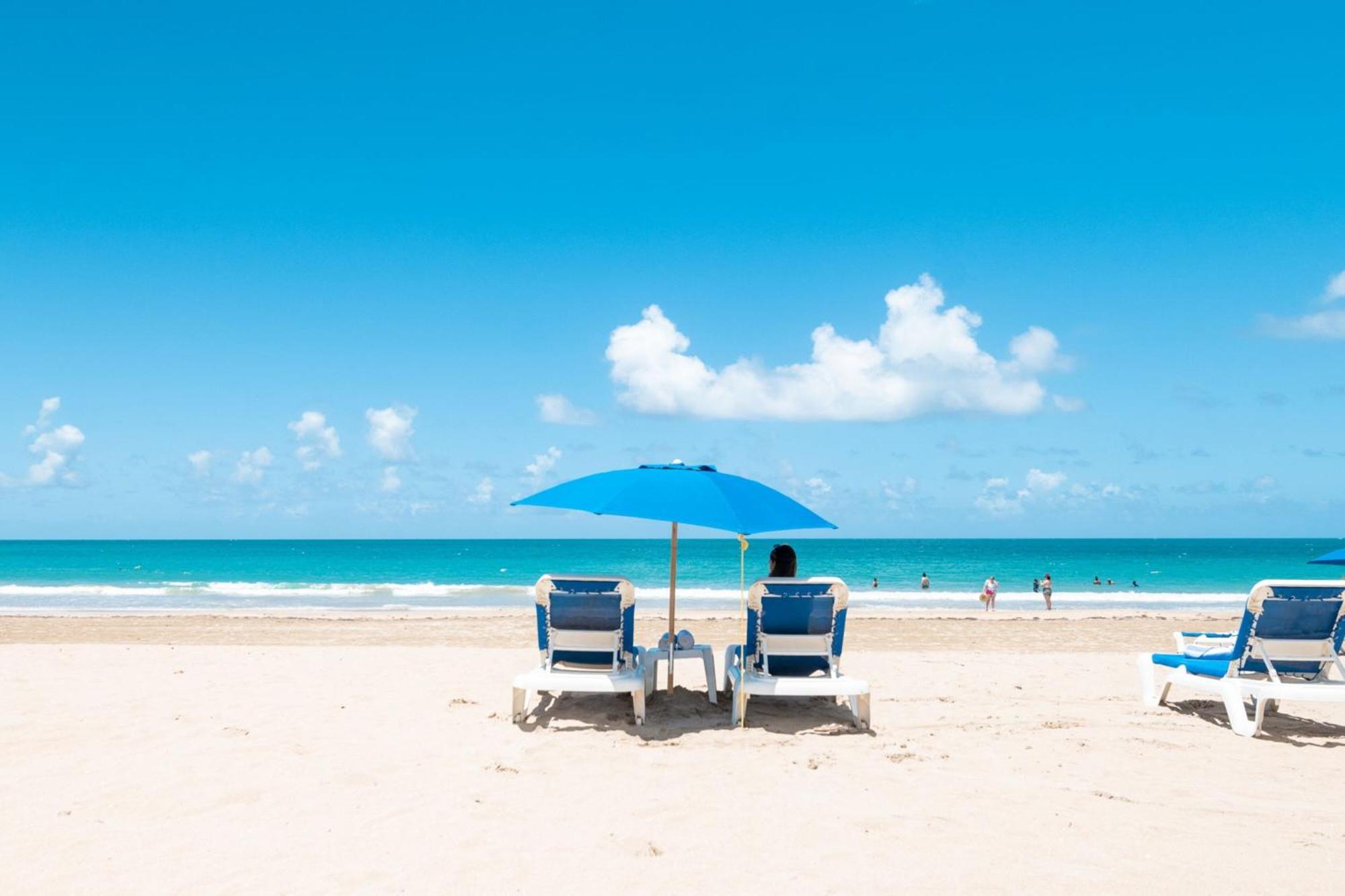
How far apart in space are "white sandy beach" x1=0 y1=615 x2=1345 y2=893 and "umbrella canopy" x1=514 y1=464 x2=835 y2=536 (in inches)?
60.8

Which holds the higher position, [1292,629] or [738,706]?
[1292,629]

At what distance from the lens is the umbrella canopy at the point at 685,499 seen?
5.87 m

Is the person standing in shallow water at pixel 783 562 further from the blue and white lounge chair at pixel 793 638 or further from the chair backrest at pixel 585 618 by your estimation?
the chair backrest at pixel 585 618

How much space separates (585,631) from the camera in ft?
22.1

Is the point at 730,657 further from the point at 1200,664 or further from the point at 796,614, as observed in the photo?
the point at 1200,664

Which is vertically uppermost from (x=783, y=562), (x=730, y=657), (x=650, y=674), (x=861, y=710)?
(x=783, y=562)

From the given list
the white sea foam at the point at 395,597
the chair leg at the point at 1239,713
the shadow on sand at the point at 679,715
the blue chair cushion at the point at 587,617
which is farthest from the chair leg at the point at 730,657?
the white sea foam at the point at 395,597

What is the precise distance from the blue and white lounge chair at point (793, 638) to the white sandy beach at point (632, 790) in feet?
1.19

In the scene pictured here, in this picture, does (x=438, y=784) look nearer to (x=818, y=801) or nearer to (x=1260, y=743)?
(x=818, y=801)

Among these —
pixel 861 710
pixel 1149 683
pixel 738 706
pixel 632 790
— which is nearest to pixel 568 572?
pixel 1149 683

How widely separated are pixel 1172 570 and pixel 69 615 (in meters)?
62.9

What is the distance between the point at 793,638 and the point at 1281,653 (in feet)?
12.3

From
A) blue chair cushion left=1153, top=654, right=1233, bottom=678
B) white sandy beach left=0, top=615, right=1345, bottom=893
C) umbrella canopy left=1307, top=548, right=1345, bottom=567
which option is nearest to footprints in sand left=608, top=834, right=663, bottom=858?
white sandy beach left=0, top=615, right=1345, bottom=893

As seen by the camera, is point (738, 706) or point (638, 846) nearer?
point (638, 846)
